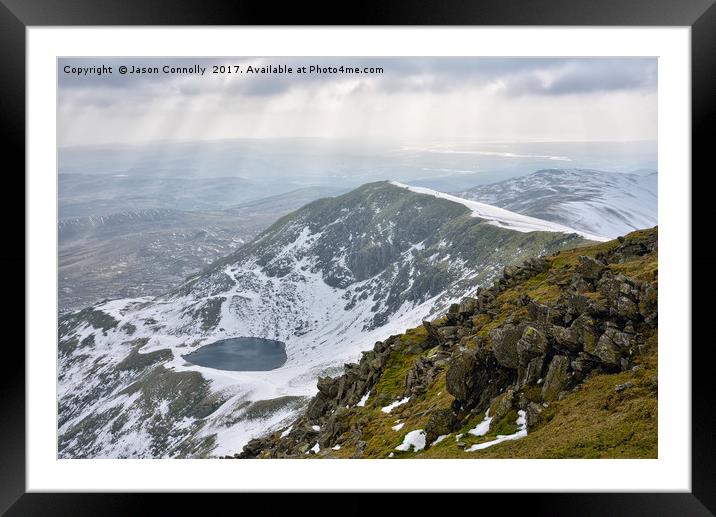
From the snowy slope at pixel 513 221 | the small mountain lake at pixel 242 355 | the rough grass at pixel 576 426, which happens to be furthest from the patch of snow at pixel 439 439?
the small mountain lake at pixel 242 355

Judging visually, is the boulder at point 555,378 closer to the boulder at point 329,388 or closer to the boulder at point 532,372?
the boulder at point 532,372

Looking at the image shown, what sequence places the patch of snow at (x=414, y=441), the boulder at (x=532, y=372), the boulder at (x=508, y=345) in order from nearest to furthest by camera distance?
1. the boulder at (x=532, y=372)
2. the boulder at (x=508, y=345)
3. the patch of snow at (x=414, y=441)

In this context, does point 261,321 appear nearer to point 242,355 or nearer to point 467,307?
point 242,355

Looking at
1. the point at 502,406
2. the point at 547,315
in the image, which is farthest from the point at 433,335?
the point at 502,406

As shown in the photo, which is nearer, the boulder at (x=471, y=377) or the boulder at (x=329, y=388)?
the boulder at (x=471, y=377)

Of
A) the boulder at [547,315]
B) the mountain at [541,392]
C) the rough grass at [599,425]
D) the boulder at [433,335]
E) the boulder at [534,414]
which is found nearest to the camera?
the rough grass at [599,425]
